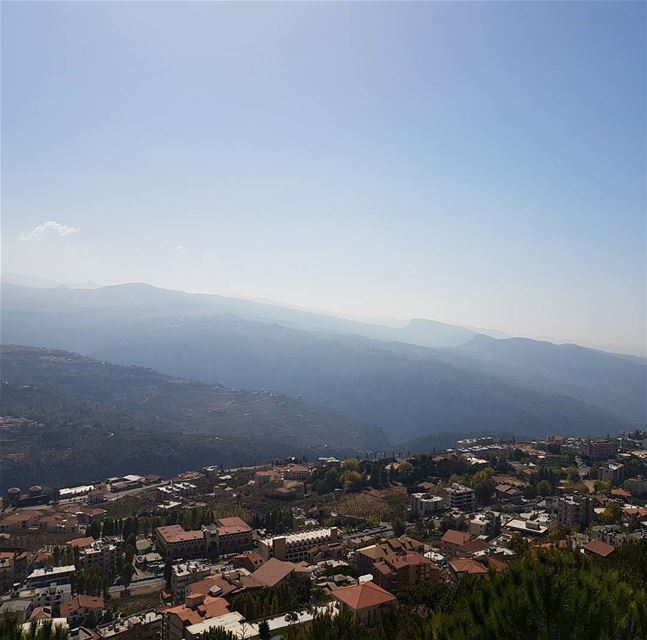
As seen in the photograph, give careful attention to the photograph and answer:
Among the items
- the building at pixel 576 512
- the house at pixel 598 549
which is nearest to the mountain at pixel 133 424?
the building at pixel 576 512

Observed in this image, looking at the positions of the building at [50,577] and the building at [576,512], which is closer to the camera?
the building at [50,577]

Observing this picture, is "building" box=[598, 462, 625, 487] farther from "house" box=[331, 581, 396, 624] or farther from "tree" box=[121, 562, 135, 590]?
"tree" box=[121, 562, 135, 590]

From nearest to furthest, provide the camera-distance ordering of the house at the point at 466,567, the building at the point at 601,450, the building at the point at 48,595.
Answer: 1. the house at the point at 466,567
2. the building at the point at 48,595
3. the building at the point at 601,450

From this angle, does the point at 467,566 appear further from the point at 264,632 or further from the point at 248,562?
the point at 248,562

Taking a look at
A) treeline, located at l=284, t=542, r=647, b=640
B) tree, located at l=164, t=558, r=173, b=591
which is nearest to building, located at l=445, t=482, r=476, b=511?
tree, located at l=164, t=558, r=173, b=591

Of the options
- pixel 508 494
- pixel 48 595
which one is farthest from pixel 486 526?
pixel 48 595

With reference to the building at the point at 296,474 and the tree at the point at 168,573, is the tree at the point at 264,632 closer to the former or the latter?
the tree at the point at 168,573

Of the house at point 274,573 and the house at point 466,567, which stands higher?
the house at point 466,567

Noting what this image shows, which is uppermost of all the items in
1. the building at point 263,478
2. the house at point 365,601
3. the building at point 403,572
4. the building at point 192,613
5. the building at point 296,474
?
the house at point 365,601
